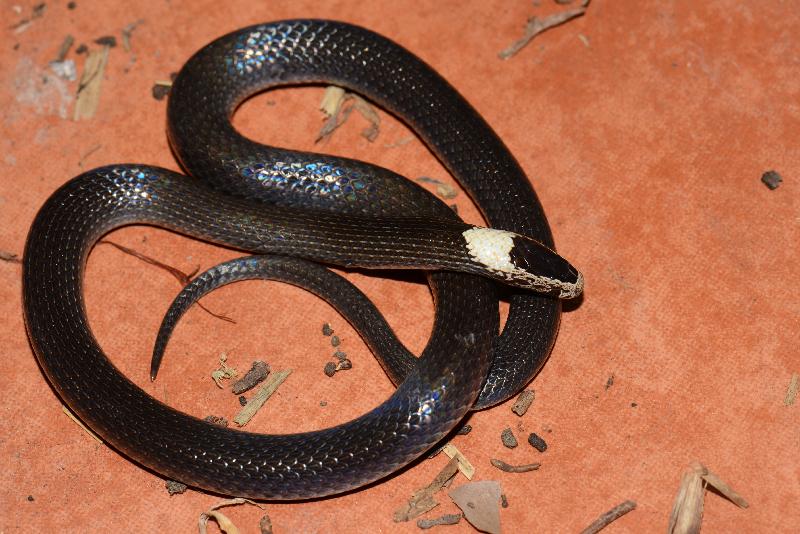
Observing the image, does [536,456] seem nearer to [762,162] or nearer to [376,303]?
→ [376,303]

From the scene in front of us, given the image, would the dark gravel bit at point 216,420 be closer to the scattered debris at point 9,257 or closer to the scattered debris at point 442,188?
the scattered debris at point 9,257

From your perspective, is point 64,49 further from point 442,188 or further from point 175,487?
point 175,487

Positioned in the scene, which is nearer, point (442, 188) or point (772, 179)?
point (772, 179)

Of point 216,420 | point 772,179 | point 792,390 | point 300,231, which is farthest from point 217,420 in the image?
point 772,179

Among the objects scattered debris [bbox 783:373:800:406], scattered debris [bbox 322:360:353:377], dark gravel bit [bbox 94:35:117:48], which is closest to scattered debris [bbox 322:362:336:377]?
scattered debris [bbox 322:360:353:377]

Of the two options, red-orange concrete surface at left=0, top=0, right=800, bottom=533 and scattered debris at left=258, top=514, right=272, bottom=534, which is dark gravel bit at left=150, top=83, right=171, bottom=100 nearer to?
red-orange concrete surface at left=0, top=0, right=800, bottom=533

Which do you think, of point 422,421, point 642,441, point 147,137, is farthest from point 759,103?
point 147,137
